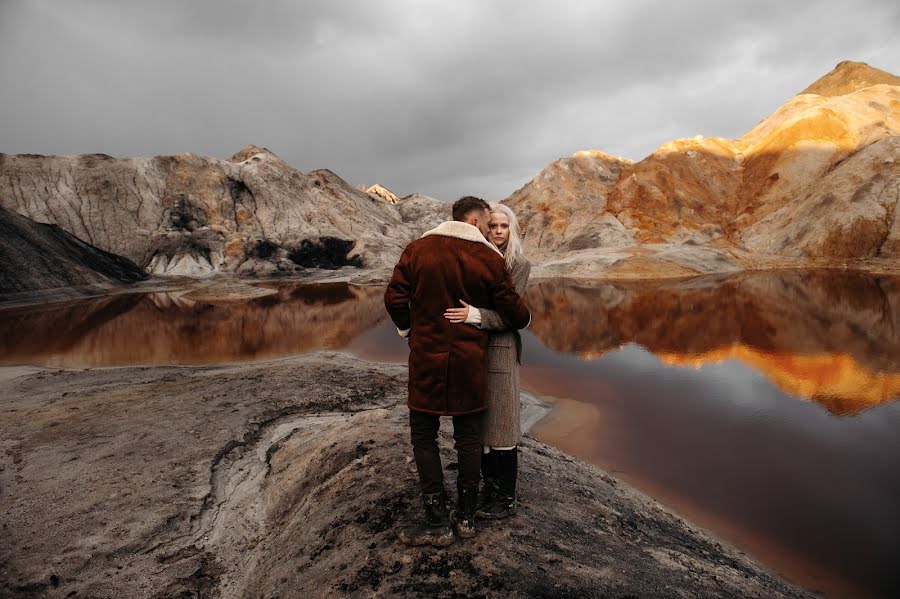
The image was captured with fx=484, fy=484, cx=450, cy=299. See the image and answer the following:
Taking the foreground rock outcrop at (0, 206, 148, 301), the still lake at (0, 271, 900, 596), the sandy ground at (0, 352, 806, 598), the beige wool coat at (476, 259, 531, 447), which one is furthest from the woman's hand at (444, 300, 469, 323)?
the foreground rock outcrop at (0, 206, 148, 301)

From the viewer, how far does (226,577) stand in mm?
4672

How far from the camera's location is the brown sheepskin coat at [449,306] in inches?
138

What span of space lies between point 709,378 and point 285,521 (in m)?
13.3

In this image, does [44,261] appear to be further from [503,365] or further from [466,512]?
[503,365]

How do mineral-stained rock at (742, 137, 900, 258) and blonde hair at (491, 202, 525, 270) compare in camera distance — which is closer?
blonde hair at (491, 202, 525, 270)

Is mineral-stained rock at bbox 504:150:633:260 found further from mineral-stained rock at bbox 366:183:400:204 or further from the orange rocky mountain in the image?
mineral-stained rock at bbox 366:183:400:204

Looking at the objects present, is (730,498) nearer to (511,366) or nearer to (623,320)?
(511,366)

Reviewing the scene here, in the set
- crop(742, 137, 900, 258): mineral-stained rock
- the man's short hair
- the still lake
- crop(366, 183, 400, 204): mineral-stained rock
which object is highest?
crop(366, 183, 400, 204): mineral-stained rock

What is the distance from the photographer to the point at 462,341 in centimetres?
351

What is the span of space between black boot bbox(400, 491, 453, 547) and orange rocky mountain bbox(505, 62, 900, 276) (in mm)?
50027

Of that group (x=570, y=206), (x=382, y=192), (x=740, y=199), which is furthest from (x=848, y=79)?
(x=382, y=192)

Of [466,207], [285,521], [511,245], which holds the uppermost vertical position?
[466,207]

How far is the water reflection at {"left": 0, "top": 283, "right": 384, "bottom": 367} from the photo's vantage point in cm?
1708

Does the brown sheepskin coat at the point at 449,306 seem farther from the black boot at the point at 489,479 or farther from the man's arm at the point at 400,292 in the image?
the black boot at the point at 489,479
